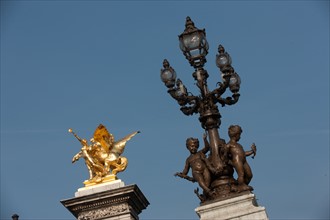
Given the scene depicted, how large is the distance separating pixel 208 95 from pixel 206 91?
13 cm

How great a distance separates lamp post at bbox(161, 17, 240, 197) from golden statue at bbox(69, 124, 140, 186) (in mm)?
10133

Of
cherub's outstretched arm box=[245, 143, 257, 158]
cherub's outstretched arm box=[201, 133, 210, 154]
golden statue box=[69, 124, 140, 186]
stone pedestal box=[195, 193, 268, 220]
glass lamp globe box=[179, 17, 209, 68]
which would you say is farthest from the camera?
golden statue box=[69, 124, 140, 186]


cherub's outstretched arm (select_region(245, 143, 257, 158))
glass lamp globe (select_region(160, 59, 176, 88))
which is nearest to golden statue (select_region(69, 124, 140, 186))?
glass lamp globe (select_region(160, 59, 176, 88))

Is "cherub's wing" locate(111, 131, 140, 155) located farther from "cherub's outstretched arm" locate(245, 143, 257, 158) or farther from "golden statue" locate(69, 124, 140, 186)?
"cherub's outstretched arm" locate(245, 143, 257, 158)

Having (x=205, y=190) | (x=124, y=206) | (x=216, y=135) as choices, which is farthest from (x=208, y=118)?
(x=124, y=206)

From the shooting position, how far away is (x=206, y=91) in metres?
18.8

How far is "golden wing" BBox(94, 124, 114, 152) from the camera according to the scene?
3017 cm

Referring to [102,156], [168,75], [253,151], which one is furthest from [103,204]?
[253,151]

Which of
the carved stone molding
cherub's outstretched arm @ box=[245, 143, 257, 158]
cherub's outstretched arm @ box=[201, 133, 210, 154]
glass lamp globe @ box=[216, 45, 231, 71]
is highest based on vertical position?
the carved stone molding

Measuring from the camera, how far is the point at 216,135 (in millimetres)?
18406

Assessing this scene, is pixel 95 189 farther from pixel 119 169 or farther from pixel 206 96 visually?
pixel 206 96

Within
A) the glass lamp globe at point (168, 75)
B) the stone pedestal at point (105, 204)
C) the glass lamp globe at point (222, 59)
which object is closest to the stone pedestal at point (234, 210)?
the glass lamp globe at point (168, 75)

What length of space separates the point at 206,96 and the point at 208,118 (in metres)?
0.50

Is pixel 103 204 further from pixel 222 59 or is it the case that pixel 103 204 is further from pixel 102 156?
pixel 222 59
